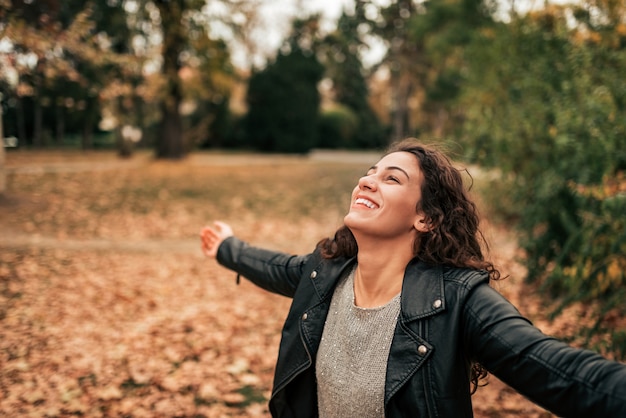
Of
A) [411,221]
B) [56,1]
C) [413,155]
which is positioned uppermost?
[56,1]

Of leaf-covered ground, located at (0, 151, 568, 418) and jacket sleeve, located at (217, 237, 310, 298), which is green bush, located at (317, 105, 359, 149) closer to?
leaf-covered ground, located at (0, 151, 568, 418)

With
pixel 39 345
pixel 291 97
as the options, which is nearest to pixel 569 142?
pixel 39 345

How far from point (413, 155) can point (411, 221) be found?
0.24 meters

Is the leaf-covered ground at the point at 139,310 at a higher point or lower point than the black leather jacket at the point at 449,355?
lower

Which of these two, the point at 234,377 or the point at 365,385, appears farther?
the point at 234,377

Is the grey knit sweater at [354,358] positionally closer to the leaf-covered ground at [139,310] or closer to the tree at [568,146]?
the leaf-covered ground at [139,310]

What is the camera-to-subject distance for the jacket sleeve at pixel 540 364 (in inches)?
48.3

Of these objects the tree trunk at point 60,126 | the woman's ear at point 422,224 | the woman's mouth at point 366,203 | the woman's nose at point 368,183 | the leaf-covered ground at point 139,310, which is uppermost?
the tree trunk at point 60,126

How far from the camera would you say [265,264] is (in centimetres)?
225

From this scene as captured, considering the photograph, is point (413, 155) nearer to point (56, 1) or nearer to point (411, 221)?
point (411, 221)

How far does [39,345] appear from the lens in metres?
4.19

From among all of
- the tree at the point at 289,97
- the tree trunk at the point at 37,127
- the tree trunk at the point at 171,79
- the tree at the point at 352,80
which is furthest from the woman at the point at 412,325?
the tree at the point at 352,80

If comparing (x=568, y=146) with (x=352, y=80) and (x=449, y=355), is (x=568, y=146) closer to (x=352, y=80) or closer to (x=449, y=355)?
(x=449, y=355)

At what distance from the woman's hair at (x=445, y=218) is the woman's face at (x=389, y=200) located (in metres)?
0.03
